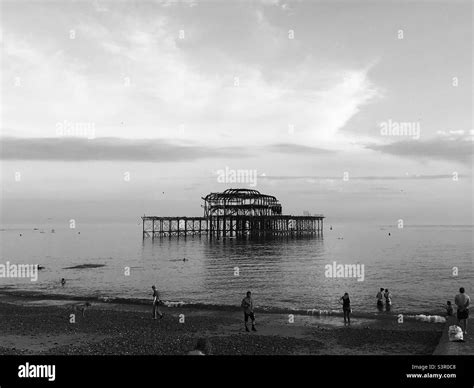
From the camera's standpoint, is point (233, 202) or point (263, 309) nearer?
point (263, 309)

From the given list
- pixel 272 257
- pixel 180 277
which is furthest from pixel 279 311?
pixel 272 257

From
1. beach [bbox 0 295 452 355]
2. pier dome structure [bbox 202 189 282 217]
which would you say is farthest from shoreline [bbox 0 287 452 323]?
pier dome structure [bbox 202 189 282 217]

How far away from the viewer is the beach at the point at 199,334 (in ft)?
44.8

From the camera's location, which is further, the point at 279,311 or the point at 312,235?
the point at 312,235

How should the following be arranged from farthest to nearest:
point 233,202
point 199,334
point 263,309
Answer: point 233,202 → point 263,309 → point 199,334

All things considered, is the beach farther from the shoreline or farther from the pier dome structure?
the pier dome structure

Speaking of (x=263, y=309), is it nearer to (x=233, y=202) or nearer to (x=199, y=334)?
(x=199, y=334)

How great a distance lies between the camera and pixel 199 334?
52.1 feet

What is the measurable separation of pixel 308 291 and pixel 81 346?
62.2 ft

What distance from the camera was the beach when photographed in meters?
13.7

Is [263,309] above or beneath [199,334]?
beneath

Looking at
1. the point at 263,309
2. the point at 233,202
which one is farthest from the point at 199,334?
the point at 233,202
